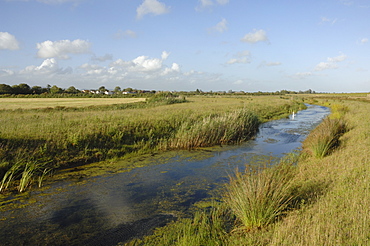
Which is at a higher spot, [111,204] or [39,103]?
[39,103]

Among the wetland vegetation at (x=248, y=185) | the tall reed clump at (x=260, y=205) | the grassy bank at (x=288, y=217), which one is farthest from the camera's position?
the tall reed clump at (x=260, y=205)

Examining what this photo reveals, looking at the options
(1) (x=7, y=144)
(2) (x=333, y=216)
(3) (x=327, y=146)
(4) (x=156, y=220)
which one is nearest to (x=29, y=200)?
(1) (x=7, y=144)

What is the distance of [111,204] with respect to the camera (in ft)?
25.9

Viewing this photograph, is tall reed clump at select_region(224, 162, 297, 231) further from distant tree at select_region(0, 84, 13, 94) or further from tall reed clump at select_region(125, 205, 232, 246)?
distant tree at select_region(0, 84, 13, 94)

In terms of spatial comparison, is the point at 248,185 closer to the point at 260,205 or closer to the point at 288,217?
the point at 260,205

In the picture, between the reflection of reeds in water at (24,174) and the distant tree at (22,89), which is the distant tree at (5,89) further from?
the reflection of reeds in water at (24,174)

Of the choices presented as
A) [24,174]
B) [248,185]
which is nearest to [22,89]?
[24,174]

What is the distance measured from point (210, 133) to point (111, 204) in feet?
35.8

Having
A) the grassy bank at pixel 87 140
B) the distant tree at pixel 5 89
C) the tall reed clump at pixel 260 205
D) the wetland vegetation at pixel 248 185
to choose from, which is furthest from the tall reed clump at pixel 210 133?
the distant tree at pixel 5 89

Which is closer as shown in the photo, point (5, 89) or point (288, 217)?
point (288, 217)

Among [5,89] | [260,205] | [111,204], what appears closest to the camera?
[260,205]

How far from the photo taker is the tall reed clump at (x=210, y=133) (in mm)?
16422

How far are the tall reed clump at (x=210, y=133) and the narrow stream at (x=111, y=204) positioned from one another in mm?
3483

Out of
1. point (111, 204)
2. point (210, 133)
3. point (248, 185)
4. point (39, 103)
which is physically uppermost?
point (39, 103)
